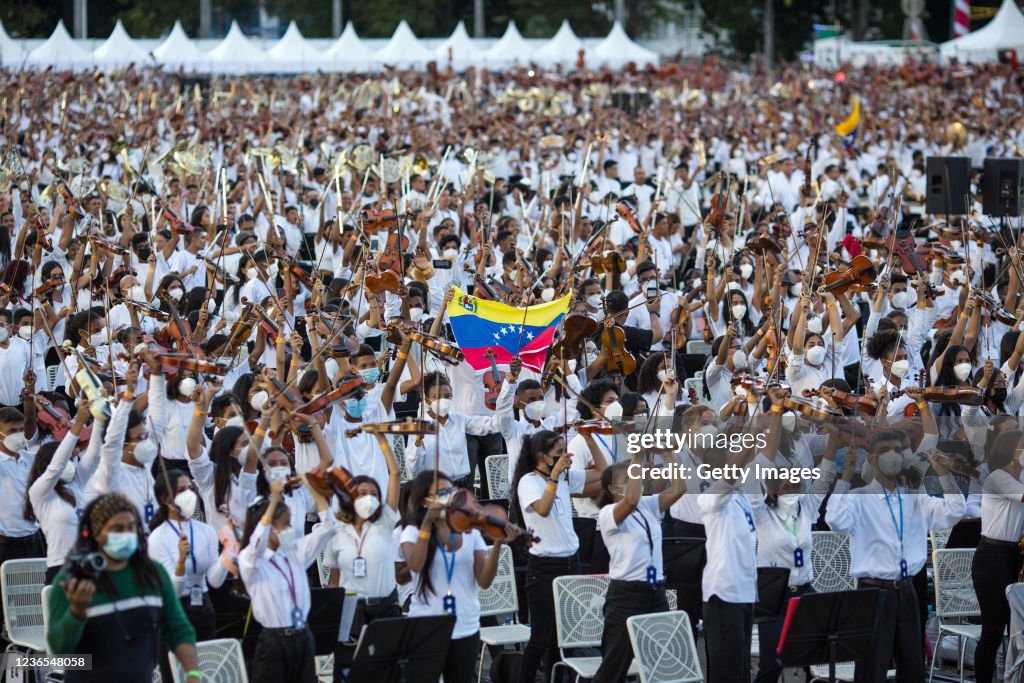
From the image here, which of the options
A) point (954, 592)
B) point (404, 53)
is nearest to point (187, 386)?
point (954, 592)

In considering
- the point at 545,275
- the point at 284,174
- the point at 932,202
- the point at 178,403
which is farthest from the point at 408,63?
the point at 178,403

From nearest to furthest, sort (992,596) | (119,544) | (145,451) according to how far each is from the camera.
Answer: (119,544), (145,451), (992,596)

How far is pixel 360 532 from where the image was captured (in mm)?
8023

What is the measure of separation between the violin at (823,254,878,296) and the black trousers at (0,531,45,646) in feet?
19.2

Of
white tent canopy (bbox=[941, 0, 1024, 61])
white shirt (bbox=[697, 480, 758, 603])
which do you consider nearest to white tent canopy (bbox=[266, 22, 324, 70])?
white tent canopy (bbox=[941, 0, 1024, 61])

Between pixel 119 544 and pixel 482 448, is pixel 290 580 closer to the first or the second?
pixel 119 544

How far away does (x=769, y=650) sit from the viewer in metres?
8.52

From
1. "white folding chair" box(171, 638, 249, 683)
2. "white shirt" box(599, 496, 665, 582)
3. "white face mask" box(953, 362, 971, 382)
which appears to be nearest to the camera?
"white folding chair" box(171, 638, 249, 683)

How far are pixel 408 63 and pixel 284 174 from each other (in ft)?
78.9

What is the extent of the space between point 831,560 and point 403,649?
3.06 metres

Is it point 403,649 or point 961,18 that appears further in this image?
point 961,18

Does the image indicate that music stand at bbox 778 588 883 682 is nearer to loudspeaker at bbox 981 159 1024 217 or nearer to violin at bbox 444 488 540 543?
violin at bbox 444 488 540 543

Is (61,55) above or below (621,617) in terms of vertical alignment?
above

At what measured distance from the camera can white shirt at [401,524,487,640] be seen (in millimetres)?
7898
